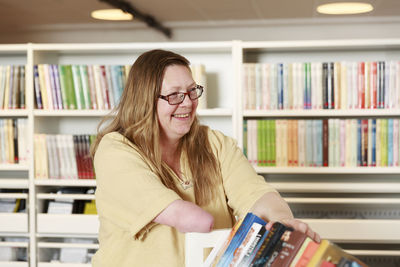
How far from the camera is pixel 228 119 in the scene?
3.21m

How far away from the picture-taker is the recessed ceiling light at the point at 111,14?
10.5 ft

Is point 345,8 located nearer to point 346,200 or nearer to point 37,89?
point 346,200

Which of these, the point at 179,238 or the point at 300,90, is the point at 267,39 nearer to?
the point at 300,90

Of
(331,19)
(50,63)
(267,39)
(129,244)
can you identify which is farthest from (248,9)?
(129,244)

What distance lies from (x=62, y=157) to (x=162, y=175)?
1780 mm

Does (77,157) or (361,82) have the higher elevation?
(361,82)

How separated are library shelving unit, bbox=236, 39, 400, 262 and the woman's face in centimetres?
142

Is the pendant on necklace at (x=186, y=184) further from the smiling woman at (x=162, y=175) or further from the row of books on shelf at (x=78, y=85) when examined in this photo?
the row of books on shelf at (x=78, y=85)

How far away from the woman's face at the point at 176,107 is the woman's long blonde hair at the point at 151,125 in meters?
0.02

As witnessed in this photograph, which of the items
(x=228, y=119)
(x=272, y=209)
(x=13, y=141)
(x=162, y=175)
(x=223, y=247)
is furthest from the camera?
(x=228, y=119)

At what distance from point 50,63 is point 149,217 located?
7.47ft

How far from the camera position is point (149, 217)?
49.1 inches

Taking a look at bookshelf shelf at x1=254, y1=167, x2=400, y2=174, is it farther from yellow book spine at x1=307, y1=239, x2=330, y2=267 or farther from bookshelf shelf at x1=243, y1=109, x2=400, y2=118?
yellow book spine at x1=307, y1=239, x2=330, y2=267

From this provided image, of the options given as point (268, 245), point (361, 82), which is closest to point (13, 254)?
point (361, 82)
